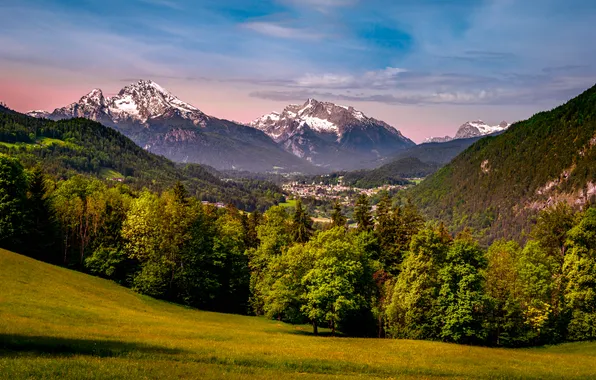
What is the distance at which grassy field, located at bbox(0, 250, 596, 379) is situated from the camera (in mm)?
22797

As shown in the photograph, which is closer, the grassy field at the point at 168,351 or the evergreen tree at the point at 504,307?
the grassy field at the point at 168,351

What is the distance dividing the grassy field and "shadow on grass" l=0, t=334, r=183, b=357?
0.19 ft

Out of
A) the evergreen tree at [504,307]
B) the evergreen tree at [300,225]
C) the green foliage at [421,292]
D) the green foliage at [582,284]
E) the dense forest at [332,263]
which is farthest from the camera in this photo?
the evergreen tree at [300,225]

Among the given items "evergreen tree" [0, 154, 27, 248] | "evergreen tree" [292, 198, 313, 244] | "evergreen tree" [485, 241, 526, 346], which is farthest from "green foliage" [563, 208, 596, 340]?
"evergreen tree" [0, 154, 27, 248]

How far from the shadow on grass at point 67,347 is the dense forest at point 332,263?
95.7 feet

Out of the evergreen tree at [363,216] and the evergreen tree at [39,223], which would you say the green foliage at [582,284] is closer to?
the evergreen tree at [363,216]

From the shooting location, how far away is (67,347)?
1044 inches

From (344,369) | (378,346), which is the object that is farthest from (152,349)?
(378,346)

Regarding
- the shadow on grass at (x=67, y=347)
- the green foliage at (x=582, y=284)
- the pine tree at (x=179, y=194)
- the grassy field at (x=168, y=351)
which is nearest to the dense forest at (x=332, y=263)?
the green foliage at (x=582, y=284)

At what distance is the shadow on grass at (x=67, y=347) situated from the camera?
80.9ft

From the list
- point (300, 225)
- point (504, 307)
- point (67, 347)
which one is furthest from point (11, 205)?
point (504, 307)

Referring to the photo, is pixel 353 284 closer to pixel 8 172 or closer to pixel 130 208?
pixel 130 208

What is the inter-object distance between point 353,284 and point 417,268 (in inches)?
367

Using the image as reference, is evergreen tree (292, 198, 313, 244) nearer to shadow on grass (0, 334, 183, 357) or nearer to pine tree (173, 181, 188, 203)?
pine tree (173, 181, 188, 203)
